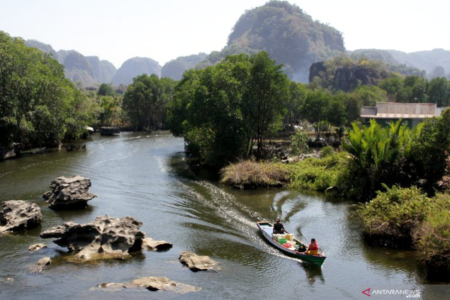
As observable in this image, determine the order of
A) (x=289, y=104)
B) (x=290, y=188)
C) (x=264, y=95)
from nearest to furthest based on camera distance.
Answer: (x=290, y=188), (x=264, y=95), (x=289, y=104)

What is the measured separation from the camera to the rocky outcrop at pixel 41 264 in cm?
1995

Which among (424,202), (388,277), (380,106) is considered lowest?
(388,277)

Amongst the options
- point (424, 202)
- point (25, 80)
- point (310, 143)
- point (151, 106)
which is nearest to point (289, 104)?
point (310, 143)

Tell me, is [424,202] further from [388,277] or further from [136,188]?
[136,188]

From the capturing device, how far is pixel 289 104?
8769 centimetres

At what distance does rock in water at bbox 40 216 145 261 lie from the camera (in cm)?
2206

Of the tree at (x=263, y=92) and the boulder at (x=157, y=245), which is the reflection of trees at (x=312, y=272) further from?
the tree at (x=263, y=92)

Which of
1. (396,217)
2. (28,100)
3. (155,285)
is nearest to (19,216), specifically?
(155,285)

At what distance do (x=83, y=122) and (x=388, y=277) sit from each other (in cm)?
5924

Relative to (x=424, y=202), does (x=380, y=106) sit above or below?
above

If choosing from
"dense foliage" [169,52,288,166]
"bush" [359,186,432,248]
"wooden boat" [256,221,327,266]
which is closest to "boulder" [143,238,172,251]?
"wooden boat" [256,221,327,266]

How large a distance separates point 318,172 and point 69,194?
70.5 ft

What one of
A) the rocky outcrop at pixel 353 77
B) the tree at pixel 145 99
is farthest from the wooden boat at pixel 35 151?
the rocky outcrop at pixel 353 77

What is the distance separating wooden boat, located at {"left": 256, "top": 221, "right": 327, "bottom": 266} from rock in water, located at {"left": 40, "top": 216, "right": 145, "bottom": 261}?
7158 mm
